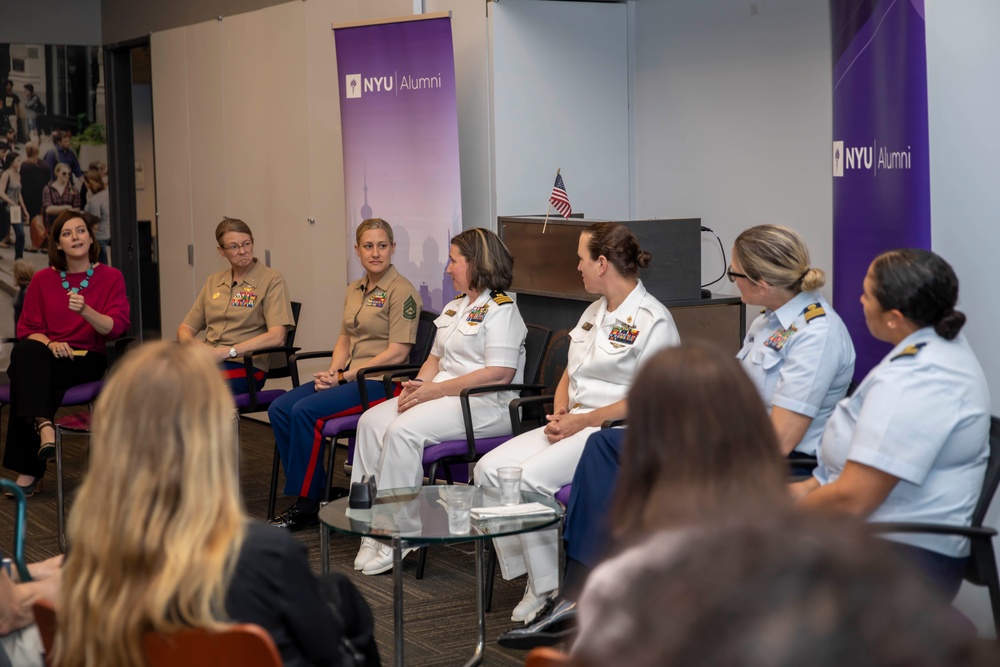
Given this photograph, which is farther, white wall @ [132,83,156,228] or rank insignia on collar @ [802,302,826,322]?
white wall @ [132,83,156,228]

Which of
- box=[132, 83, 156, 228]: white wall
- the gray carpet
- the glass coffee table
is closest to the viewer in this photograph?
the glass coffee table

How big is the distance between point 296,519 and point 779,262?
2506 millimetres

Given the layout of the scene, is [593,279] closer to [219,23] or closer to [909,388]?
[909,388]

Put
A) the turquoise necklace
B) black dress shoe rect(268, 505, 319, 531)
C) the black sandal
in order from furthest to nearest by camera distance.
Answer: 1. the turquoise necklace
2. the black sandal
3. black dress shoe rect(268, 505, 319, 531)

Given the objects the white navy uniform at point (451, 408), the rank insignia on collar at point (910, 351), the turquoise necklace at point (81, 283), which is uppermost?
the turquoise necklace at point (81, 283)

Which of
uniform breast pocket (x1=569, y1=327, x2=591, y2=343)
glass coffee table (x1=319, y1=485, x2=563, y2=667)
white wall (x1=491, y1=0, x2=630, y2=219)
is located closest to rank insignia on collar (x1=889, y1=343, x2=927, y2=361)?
glass coffee table (x1=319, y1=485, x2=563, y2=667)

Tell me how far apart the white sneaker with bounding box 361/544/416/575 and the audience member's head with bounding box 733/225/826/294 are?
69.1 inches

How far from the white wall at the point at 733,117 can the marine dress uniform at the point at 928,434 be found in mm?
2047

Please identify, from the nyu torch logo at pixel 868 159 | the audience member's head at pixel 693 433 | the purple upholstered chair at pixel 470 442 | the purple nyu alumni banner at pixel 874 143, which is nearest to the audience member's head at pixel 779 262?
the purple nyu alumni banner at pixel 874 143

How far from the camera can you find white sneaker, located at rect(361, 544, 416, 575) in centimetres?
418

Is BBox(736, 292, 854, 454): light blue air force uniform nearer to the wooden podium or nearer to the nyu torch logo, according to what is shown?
the nyu torch logo

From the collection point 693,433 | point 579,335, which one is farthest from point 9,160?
point 693,433

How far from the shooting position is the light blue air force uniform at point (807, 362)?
3166 millimetres

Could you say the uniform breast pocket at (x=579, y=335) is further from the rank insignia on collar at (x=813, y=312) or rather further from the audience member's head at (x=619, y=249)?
the rank insignia on collar at (x=813, y=312)
